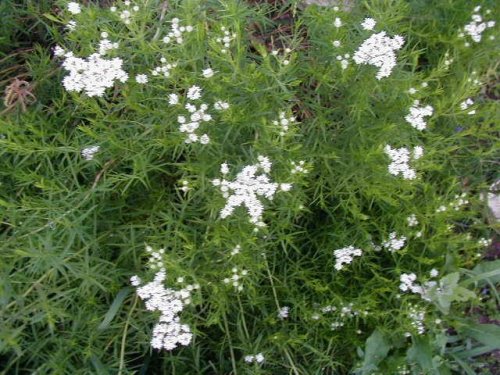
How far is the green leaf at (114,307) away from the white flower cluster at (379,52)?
196 centimetres

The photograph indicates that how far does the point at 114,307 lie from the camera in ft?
10.5

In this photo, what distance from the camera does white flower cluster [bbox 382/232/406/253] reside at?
3.34m

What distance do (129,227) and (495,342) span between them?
9.02 feet

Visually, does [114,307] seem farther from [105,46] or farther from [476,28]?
[476,28]

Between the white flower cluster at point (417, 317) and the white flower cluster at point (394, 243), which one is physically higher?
the white flower cluster at point (394, 243)

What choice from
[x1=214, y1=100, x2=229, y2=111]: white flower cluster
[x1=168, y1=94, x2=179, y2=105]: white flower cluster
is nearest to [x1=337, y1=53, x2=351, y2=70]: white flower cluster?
[x1=214, y1=100, x2=229, y2=111]: white flower cluster

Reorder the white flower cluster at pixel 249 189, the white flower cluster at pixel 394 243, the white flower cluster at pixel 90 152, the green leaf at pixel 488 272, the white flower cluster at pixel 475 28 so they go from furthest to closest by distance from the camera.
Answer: the green leaf at pixel 488 272
the white flower cluster at pixel 475 28
the white flower cluster at pixel 394 243
the white flower cluster at pixel 90 152
the white flower cluster at pixel 249 189

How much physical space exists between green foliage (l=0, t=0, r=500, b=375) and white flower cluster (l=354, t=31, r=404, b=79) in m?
0.17

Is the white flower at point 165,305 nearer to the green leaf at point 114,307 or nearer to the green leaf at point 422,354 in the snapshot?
the green leaf at point 114,307

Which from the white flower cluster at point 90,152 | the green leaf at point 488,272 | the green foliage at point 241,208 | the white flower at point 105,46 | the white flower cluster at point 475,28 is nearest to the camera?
the white flower at point 105,46

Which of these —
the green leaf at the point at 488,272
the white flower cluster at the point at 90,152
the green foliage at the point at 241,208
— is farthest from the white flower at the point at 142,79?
the green leaf at the point at 488,272

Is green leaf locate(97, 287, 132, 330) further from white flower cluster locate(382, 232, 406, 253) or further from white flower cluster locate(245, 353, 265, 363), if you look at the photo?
white flower cluster locate(382, 232, 406, 253)

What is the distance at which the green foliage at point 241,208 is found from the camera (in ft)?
9.75

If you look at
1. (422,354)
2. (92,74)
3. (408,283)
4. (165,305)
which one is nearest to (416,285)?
(408,283)
